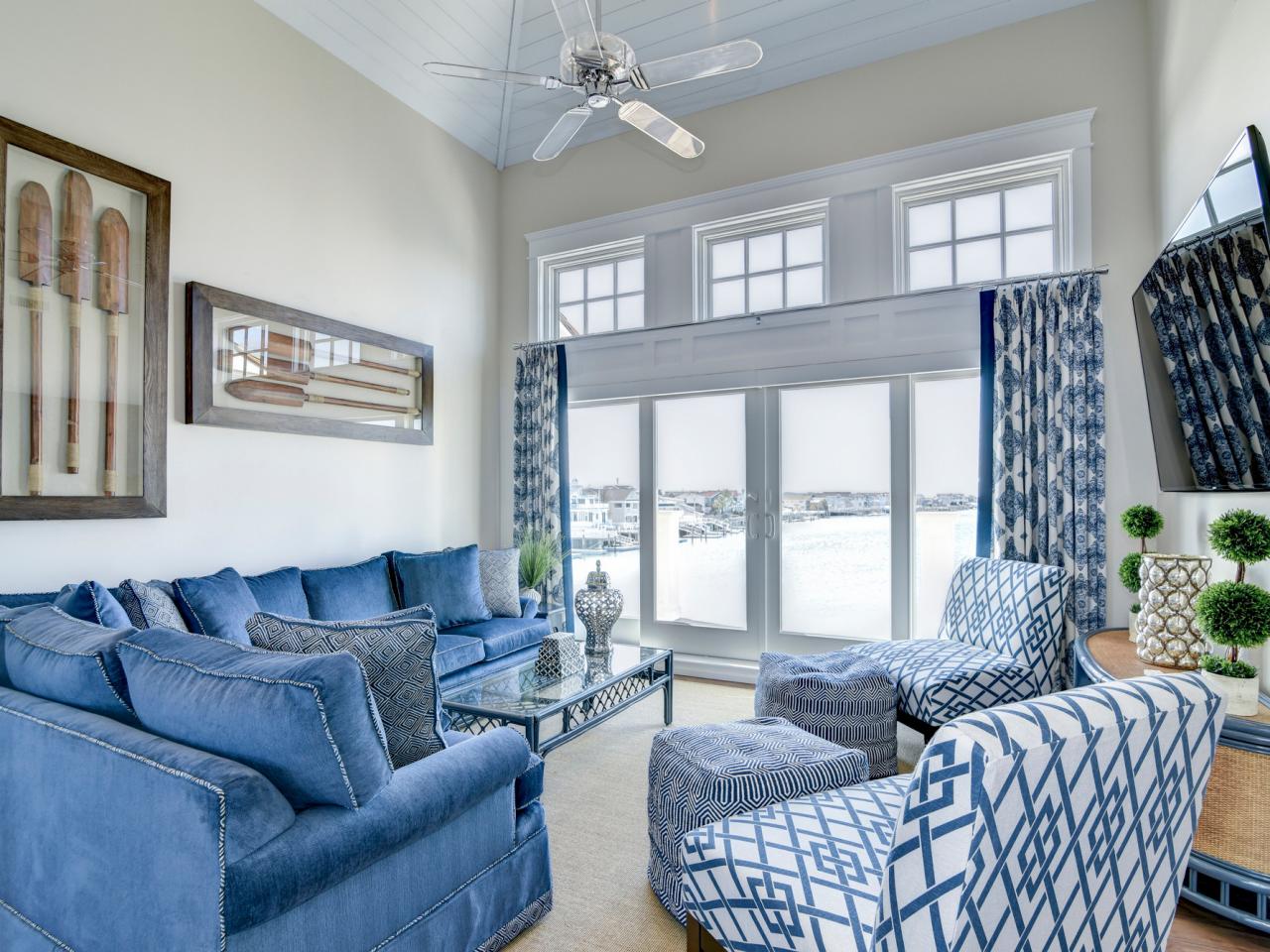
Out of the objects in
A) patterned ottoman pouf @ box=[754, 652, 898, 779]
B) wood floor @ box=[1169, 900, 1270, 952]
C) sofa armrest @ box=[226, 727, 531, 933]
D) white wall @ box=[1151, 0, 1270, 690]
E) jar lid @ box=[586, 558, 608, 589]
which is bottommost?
wood floor @ box=[1169, 900, 1270, 952]

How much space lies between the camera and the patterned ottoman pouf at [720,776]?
5.96 ft

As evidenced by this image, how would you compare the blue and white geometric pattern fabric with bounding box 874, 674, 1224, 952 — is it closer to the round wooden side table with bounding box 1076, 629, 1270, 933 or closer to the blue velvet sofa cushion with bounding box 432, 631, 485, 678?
the round wooden side table with bounding box 1076, 629, 1270, 933

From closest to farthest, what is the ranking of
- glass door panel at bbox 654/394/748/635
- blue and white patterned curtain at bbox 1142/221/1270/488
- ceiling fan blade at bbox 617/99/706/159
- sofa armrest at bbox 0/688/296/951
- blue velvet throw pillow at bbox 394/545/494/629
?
sofa armrest at bbox 0/688/296/951
blue and white patterned curtain at bbox 1142/221/1270/488
ceiling fan blade at bbox 617/99/706/159
blue velvet throw pillow at bbox 394/545/494/629
glass door panel at bbox 654/394/748/635

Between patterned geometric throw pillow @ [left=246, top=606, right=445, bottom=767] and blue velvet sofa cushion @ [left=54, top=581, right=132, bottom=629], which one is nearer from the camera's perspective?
patterned geometric throw pillow @ [left=246, top=606, right=445, bottom=767]

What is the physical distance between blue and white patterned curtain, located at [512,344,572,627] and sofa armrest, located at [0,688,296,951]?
3.34m

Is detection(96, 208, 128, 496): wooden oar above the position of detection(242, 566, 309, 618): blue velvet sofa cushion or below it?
above

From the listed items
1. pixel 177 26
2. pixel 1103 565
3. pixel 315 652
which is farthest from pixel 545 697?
pixel 177 26

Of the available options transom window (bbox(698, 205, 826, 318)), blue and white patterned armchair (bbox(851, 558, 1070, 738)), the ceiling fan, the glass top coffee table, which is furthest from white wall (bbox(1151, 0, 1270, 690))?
the glass top coffee table

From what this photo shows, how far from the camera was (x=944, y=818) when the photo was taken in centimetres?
87

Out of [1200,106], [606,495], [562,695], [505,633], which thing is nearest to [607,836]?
[562,695]

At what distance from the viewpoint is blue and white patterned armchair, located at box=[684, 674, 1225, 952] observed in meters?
0.87

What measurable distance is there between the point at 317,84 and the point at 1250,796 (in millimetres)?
5049

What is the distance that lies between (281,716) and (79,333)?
245 centimetres

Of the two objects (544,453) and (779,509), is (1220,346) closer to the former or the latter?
(779,509)
